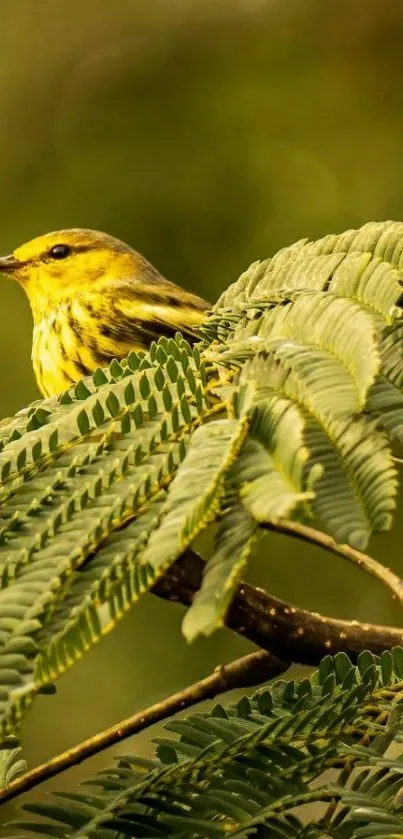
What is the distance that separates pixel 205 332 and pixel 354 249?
84 millimetres

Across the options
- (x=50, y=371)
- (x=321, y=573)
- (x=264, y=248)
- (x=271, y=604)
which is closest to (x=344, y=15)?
(x=264, y=248)

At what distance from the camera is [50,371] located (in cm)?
125

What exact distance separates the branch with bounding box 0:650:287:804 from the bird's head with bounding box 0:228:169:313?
2.19ft

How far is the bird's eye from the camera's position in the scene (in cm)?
150

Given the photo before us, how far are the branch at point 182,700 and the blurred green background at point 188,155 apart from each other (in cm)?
112

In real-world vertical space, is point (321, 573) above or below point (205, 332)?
below

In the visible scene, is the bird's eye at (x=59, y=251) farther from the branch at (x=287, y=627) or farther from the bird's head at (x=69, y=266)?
the branch at (x=287, y=627)

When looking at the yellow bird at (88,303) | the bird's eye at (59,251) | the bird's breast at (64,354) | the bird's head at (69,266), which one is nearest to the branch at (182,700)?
the yellow bird at (88,303)

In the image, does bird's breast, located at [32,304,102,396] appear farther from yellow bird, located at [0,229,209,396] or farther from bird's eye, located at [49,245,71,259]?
bird's eye, located at [49,245,71,259]

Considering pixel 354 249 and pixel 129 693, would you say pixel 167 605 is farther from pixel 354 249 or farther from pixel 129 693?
pixel 354 249

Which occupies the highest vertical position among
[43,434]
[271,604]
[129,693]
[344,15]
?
[344,15]

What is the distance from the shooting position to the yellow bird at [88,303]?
1.23 m

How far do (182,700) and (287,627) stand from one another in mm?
81

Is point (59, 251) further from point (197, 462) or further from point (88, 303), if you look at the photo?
point (197, 462)
